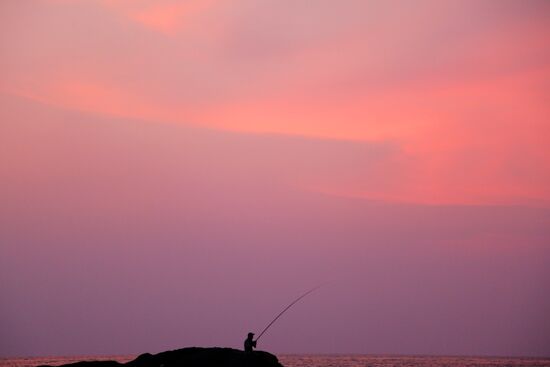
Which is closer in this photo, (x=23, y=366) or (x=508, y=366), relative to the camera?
(x=23, y=366)

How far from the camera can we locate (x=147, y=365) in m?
24.0

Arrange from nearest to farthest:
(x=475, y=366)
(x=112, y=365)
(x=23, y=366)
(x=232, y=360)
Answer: (x=232, y=360)
(x=112, y=365)
(x=23, y=366)
(x=475, y=366)

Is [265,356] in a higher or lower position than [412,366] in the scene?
lower

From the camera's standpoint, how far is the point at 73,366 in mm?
23984

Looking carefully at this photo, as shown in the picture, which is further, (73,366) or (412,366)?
(412,366)

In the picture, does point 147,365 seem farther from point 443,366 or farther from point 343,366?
point 443,366

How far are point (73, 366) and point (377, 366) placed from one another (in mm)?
61277

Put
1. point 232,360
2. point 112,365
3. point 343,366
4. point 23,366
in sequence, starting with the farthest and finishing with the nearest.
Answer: point 343,366
point 23,366
point 112,365
point 232,360

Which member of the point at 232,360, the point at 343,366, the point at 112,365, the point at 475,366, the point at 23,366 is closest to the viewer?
the point at 232,360

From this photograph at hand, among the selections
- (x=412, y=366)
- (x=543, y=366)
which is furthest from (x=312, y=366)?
(x=543, y=366)

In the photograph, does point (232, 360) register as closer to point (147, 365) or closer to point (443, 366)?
point (147, 365)

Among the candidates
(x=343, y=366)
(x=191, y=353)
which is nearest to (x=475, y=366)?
(x=343, y=366)

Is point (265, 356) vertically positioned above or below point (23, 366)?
below

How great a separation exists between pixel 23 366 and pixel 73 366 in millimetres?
51908
